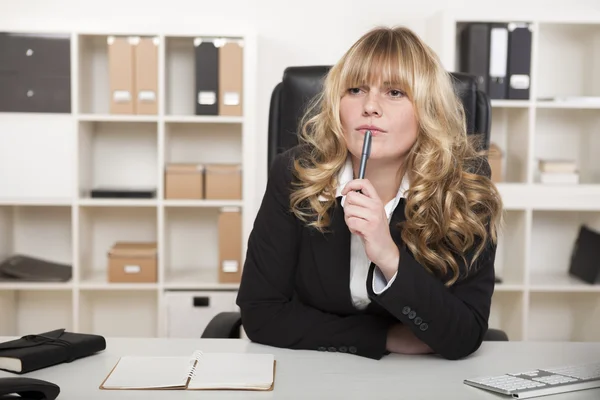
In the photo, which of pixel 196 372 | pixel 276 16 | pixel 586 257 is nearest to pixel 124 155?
pixel 276 16

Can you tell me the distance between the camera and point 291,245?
1.61 m

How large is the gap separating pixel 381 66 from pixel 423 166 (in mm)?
229

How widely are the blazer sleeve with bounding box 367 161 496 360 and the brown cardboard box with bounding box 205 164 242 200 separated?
6.25 feet

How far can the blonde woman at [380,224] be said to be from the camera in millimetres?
1396

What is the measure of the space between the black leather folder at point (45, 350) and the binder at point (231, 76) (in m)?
1.98

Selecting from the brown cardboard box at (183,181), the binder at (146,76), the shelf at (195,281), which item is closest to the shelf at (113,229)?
the shelf at (195,281)

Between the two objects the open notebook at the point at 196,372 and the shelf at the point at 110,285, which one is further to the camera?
the shelf at the point at 110,285

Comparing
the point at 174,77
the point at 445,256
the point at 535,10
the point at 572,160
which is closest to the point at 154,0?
the point at 174,77

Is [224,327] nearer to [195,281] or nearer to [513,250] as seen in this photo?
[195,281]

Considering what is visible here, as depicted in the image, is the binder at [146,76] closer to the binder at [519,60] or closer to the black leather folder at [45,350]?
the binder at [519,60]

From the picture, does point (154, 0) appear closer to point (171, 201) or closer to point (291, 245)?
point (171, 201)

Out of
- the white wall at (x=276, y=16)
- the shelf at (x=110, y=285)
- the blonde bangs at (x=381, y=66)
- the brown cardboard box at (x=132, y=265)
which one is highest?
the white wall at (x=276, y=16)

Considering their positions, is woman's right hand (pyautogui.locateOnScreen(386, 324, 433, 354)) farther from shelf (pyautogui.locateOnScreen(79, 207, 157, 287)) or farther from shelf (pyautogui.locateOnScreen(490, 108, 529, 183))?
shelf (pyautogui.locateOnScreen(79, 207, 157, 287))

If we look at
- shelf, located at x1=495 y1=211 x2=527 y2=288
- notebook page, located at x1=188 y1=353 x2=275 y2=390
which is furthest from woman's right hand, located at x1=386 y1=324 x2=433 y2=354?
shelf, located at x1=495 y1=211 x2=527 y2=288
